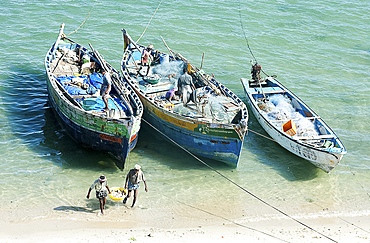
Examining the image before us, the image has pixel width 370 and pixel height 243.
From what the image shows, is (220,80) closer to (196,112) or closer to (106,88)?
(196,112)

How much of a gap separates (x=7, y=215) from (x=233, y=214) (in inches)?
253

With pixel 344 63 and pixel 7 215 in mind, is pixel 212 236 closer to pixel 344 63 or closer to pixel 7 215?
pixel 7 215

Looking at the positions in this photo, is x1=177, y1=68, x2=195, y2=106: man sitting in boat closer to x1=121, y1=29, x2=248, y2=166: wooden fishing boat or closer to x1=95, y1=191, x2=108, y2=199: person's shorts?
x1=121, y1=29, x2=248, y2=166: wooden fishing boat

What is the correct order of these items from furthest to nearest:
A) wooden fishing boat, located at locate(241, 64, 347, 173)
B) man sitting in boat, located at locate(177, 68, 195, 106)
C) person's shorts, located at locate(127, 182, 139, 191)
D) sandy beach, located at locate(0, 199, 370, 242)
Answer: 1. man sitting in boat, located at locate(177, 68, 195, 106)
2. wooden fishing boat, located at locate(241, 64, 347, 173)
3. person's shorts, located at locate(127, 182, 139, 191)
4. sandy beach, located at locate(0, 199, 370, 242)

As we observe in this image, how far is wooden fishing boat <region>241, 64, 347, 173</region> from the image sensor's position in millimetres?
14125

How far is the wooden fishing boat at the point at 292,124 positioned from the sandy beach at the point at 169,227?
2189 mm

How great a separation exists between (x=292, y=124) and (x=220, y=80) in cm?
642

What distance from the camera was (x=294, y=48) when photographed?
81.3 ft

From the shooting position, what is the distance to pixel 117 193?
12.2m

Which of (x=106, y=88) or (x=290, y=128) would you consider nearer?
(x=106, y=88)

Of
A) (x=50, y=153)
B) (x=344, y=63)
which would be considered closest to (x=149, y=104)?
(x=50, y=153)

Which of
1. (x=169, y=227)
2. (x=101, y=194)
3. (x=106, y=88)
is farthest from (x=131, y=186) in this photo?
(x=106, y=88)

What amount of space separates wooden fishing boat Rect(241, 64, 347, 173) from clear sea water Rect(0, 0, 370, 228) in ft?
2.58

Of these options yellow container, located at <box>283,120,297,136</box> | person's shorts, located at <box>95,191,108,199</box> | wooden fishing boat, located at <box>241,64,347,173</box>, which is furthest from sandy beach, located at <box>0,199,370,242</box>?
yellow container, located at <box>283,120,297,136</box>
